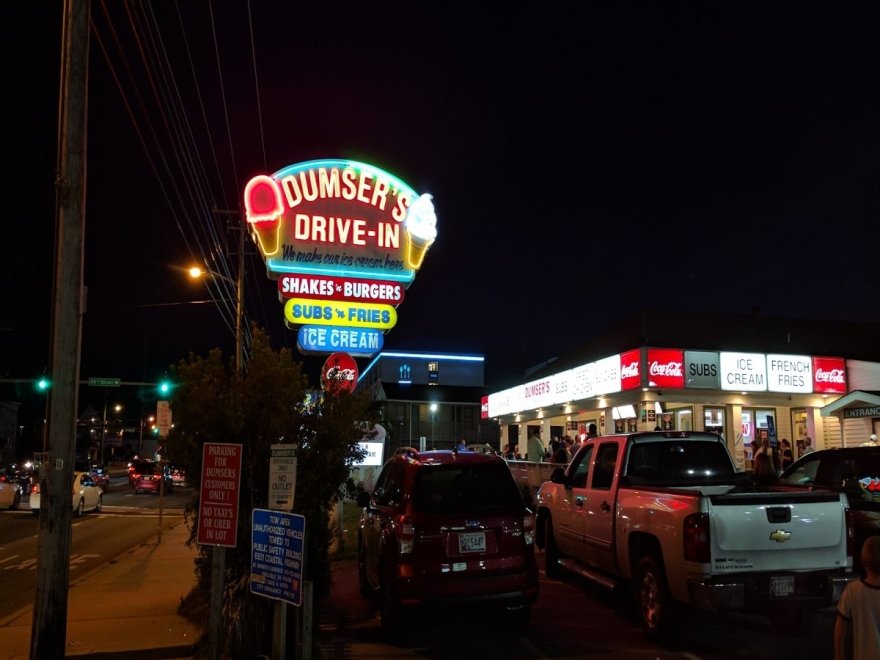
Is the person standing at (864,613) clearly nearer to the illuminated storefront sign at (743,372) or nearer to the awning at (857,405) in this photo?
the awning at (857,405)

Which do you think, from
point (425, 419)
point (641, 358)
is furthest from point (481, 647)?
point (425, 419)

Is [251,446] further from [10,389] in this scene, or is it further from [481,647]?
[10,389]

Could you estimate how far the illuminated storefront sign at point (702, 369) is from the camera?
62.8 ft

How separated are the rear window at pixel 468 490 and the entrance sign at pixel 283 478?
1.90 meters

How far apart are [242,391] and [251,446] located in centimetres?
53

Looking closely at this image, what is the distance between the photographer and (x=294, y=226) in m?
15.5

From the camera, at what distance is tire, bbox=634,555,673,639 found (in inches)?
279

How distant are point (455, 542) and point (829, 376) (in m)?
16.7

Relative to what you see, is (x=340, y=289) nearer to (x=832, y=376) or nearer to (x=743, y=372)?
(x=743, y=372)

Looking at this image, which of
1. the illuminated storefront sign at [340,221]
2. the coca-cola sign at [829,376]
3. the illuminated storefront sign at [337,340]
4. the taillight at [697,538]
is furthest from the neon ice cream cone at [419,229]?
the coca-cola sign at [829,376]

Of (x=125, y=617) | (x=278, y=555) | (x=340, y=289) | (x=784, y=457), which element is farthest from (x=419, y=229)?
(x=278, y=555)

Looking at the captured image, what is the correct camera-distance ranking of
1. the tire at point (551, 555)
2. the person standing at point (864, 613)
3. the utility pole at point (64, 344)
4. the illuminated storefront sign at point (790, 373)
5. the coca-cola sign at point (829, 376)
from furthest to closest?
the coca-cola sign at point (829, 376) → the illuminated storefront sign at point (790, 373) → the tire at point (551, 555) → the utility pole at point (64, 344) → the person standing at point (864, 613)

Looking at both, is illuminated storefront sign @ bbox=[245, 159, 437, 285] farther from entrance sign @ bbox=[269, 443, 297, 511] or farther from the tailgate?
the tailgate

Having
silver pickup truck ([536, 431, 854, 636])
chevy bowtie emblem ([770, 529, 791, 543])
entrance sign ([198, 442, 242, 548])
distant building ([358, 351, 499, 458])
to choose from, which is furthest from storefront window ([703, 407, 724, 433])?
distant building ([358, 351, 499, 458])
